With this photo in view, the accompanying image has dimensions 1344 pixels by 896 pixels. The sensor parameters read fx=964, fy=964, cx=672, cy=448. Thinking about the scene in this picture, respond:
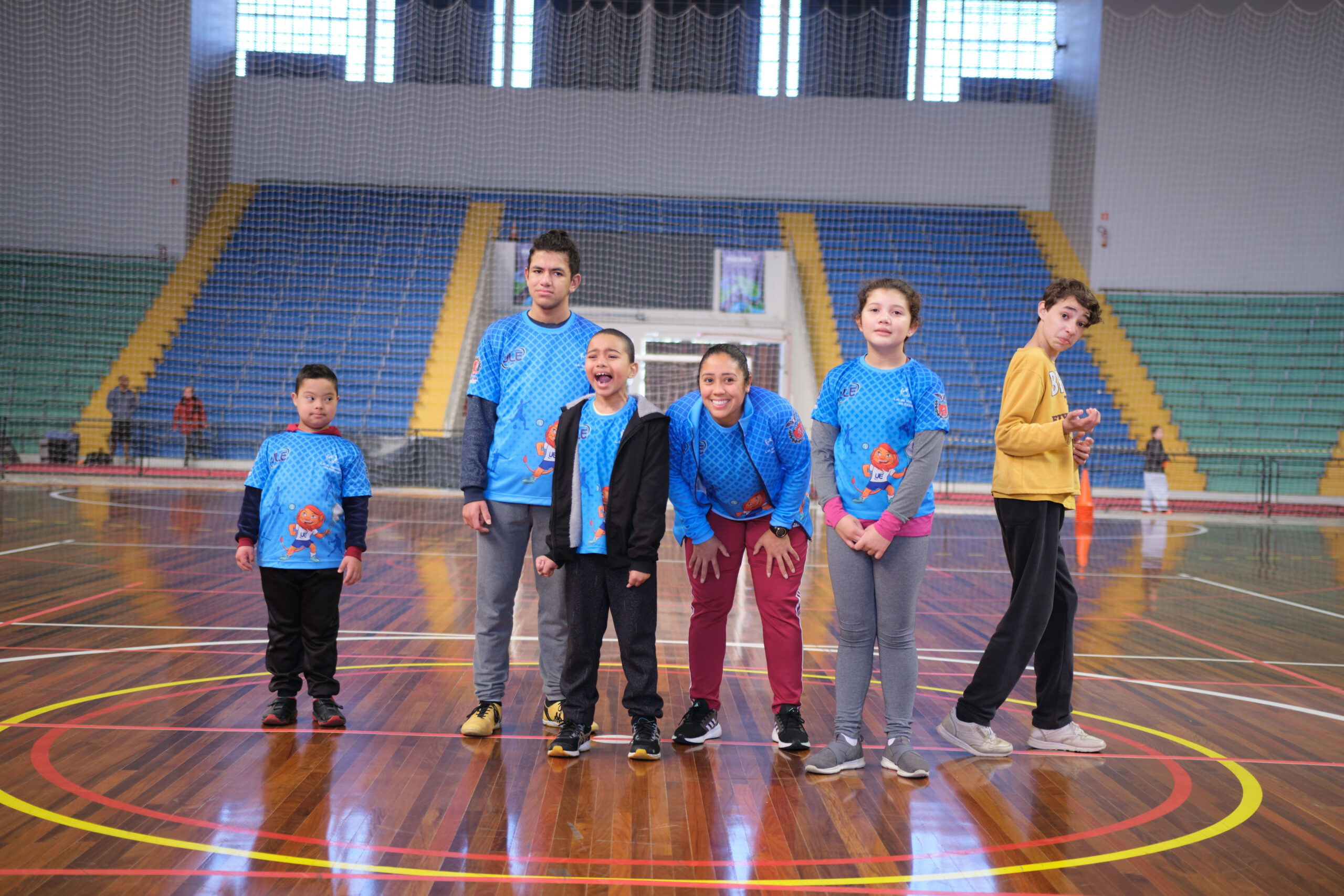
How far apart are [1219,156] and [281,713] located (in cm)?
1848

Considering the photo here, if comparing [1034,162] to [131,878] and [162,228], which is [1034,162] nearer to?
[162,228]

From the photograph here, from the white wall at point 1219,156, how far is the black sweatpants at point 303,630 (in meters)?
16.9

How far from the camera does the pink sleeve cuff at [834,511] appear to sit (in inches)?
117

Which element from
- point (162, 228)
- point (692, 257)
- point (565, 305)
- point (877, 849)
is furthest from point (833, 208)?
point (877, 849)

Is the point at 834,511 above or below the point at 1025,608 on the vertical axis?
above

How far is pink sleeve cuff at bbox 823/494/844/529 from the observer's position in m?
2.97

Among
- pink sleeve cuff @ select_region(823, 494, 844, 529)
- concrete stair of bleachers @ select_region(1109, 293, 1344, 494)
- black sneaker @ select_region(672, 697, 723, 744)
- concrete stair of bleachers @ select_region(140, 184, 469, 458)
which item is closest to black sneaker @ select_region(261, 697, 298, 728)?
black sneaker @ select_region(672, 697, 723, 744)

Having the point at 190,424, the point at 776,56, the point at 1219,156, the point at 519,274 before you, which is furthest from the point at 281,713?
the point at 1219,156

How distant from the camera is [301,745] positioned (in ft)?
9.95

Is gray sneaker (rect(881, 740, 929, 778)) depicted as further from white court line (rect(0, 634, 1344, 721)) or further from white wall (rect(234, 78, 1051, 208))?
white wall (rect(234, 78, 1051, 208))

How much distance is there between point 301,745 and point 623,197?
16322 millimetres

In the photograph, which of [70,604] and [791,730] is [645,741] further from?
[70,604]

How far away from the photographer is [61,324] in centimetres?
1559

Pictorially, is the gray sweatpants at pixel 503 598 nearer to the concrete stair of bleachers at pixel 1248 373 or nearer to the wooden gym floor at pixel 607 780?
the wooden gym floor at pixel 607 780
